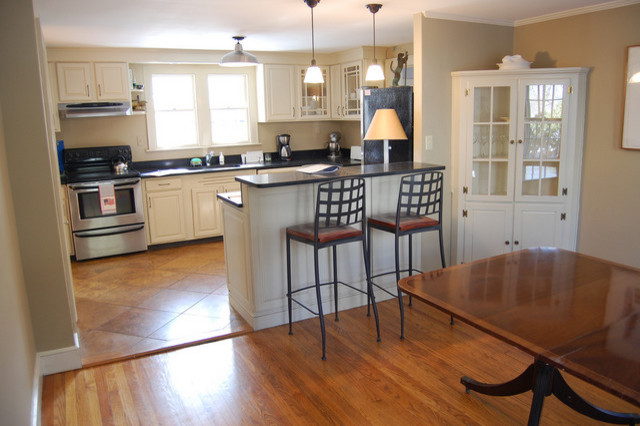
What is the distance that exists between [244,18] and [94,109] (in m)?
2.31

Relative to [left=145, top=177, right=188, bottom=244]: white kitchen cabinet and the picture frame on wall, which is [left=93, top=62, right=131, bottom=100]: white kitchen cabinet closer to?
[left=145, top=177, right=188, bottom=244]: white kitchen cabinet

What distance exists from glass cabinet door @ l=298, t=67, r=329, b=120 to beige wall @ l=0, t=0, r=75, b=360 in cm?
399

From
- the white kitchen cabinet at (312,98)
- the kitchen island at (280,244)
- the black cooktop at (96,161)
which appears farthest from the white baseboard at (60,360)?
the white kitchen cabinet at (312,98)

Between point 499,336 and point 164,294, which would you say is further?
point 164,294

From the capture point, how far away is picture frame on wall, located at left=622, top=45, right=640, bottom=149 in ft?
12.2

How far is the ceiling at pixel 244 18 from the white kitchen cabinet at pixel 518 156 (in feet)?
1.81

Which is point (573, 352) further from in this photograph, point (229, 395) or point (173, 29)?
point (173, 29)

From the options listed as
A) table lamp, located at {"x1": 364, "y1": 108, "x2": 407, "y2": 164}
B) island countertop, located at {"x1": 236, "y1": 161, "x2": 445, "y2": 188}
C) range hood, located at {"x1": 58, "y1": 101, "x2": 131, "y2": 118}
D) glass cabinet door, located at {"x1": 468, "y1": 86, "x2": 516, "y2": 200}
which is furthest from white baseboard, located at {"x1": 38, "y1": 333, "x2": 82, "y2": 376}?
glass cabinet door, located at {"x1": 468, "y1": 86, "x2": 516, "y2": 200}

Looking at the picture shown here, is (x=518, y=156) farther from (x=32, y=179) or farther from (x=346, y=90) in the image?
(x=32, y=179)

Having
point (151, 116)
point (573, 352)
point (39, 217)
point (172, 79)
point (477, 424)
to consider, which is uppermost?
point (172, 79)

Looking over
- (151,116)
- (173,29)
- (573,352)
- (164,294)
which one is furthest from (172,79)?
(573,352)

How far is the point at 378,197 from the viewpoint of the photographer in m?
3.80

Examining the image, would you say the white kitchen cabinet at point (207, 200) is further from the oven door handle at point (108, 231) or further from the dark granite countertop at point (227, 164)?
the oven door handle at point (108, 231)

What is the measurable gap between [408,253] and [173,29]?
2912 millimetres
